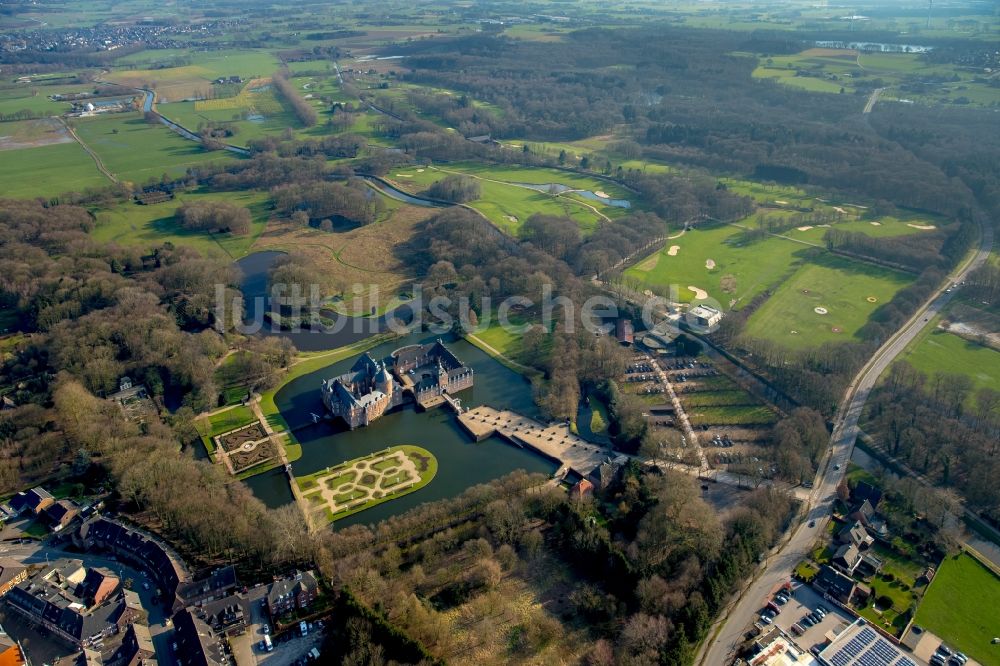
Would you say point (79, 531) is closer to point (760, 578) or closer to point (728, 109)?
point (760, 578)

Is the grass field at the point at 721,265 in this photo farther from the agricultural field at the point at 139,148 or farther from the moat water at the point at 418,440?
the agricultural field at the point at 139,148

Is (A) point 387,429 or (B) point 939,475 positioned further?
(A) point 387,429

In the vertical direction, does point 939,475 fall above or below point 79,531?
above

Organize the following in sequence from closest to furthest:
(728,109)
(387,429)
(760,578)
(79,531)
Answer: (760,578)
(79,531)
(387,429)
(728,109)

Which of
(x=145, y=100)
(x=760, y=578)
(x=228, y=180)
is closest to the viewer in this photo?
(x=760, y=578)

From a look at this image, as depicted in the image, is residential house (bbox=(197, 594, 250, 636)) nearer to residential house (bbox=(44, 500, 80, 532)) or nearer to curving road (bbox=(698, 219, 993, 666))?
residential house (bbox=(44, 500, 80, 532))

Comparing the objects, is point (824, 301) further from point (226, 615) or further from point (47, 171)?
point (47, 171)

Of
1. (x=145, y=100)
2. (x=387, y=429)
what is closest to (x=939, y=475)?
(x=387, y=429)
